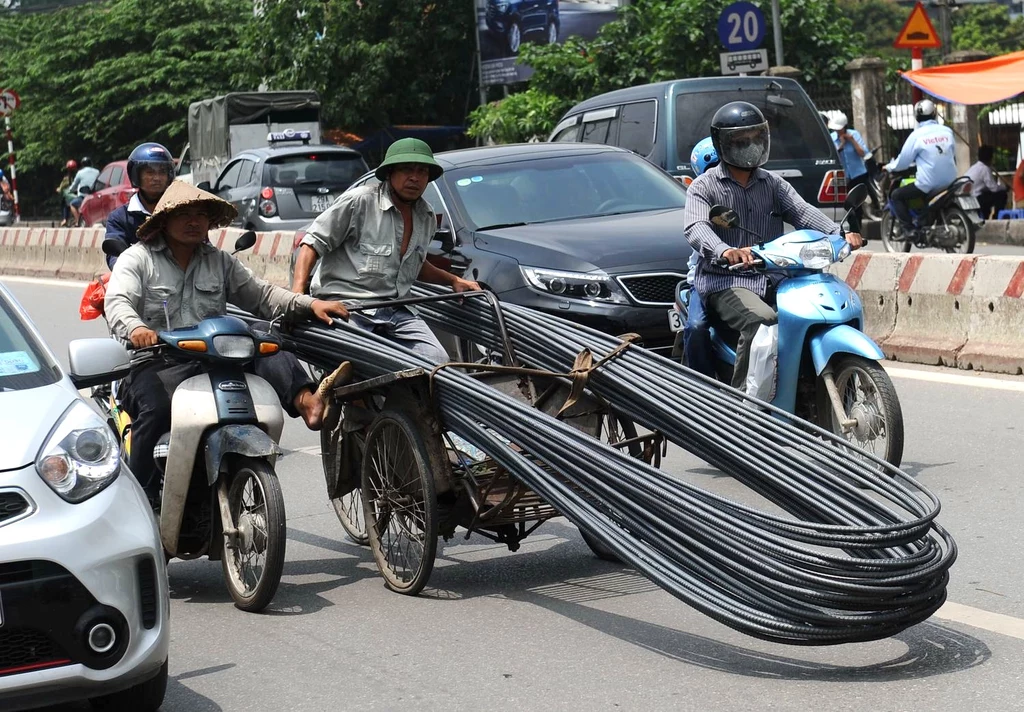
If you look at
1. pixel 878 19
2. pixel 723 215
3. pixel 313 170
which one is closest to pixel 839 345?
pixel 723 215

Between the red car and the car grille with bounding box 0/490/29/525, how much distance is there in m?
25.6

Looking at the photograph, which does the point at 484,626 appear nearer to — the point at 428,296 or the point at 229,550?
the point at 229,550

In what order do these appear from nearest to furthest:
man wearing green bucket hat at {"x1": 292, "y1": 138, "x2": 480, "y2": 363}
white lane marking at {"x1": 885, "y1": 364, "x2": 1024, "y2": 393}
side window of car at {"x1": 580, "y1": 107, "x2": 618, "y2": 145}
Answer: man wearing green bucket hat at {"x1": 292, "y1": 138, "x2": 480, "y2": 363} → white lane marking at {"x1": 885, "y1": 364, "x2": 1024, "y2": 393} → side window of car at {"x1": 580, "y1": 107, "x2": 618, "y2": 145}

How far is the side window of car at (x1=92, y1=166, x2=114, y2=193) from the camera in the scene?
3080 cm

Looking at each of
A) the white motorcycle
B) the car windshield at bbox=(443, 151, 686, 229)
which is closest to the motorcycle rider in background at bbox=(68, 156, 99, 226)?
the car windshield at bbox=(443, 151, 686, 229)

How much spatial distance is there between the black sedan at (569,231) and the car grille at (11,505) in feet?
17.2

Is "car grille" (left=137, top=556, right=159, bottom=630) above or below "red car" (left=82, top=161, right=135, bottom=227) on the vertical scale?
above

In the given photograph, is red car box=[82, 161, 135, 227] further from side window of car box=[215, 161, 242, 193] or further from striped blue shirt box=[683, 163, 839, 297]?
striped blue shirt box=[683, 163, 839, 297]

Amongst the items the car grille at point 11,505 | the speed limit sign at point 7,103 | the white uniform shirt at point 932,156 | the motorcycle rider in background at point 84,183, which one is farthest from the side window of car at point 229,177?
the car grille at point 11,505

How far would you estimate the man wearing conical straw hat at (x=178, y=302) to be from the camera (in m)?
5.86

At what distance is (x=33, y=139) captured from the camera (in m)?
45.0

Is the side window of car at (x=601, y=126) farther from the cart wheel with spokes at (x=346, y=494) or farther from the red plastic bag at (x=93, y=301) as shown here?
the cart wheel with spokes at (x=346, y=494)

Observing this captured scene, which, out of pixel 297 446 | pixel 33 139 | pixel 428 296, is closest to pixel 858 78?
pixel 297 446

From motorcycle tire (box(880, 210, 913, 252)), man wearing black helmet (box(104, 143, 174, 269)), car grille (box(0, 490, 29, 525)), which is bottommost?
motorcycle tire (box(880, 210, 913, 252))
